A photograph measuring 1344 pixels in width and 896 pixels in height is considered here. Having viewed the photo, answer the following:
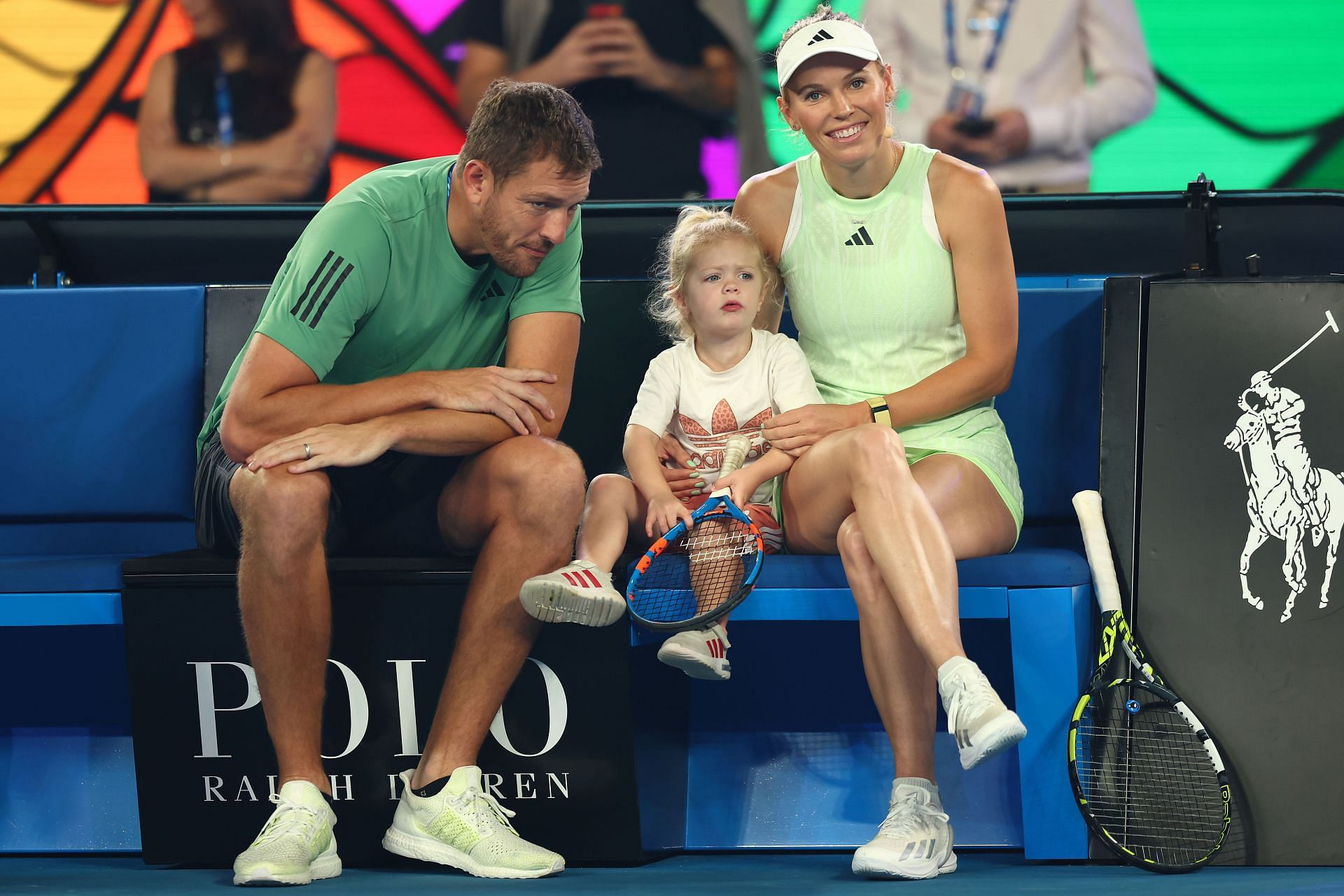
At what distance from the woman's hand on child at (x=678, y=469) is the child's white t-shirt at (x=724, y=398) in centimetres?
1

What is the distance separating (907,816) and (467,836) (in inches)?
25.6

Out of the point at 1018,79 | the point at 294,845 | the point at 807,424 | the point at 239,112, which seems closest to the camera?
the point at 294,845

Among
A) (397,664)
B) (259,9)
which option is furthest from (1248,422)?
(259,9)

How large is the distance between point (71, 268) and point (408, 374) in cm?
131

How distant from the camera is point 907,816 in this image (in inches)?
80.6

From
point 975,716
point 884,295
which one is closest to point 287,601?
point 975,716

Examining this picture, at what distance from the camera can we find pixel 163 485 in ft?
9.43

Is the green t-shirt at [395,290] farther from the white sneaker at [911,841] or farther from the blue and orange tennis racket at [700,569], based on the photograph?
the white sneaker at [911,841]

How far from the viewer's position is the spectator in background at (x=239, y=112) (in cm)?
322

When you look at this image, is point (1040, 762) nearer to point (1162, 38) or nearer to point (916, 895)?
point (916, 895)

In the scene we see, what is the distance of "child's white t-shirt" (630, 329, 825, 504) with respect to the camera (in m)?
2.46

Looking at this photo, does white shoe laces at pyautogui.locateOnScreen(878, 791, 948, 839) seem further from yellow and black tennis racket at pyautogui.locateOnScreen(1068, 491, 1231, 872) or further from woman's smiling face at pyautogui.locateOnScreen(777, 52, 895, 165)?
woman's smiling face at pyautogui.locateOnScreen(777, 52, 895, 165)

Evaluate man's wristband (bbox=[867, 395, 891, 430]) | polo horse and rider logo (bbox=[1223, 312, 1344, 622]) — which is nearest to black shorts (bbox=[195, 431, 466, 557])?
man's wristband (bbox=[867, 395, 891, 430])

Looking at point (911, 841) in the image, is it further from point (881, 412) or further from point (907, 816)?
point (881, 412)
